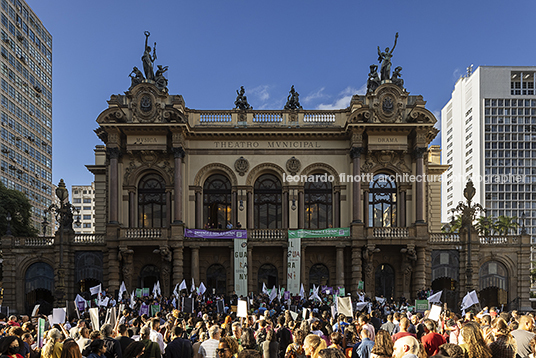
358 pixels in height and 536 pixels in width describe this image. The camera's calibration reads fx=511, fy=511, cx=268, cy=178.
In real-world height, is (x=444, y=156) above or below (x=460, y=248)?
above

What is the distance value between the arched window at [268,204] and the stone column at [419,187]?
9718 mm

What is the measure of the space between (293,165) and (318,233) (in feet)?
18.1

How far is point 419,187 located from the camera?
117ft

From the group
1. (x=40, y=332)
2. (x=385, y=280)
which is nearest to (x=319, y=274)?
(x=385, y=280)

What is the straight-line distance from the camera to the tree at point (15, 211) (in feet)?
145

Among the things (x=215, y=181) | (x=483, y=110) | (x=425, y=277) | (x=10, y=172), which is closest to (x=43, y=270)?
(x=215, y=181)

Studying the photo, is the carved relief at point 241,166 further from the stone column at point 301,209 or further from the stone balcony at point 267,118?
the stone column at point 301,209

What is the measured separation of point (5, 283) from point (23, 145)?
3948 centimetres

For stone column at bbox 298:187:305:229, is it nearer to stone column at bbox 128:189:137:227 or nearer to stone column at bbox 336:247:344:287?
stone column at bbox 336:247:344:287

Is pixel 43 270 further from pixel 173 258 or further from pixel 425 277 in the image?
pixel 425 277

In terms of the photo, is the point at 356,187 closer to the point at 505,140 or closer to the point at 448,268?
the point at 448,268

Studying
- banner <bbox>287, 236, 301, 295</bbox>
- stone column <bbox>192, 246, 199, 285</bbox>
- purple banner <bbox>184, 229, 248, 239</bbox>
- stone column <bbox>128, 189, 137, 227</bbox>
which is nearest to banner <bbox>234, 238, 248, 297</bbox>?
purple banner <bbox>184, 229, 248, 239</bbox>

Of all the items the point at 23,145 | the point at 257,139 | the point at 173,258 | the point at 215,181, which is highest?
the point at 23,145

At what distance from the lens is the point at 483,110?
112 m
